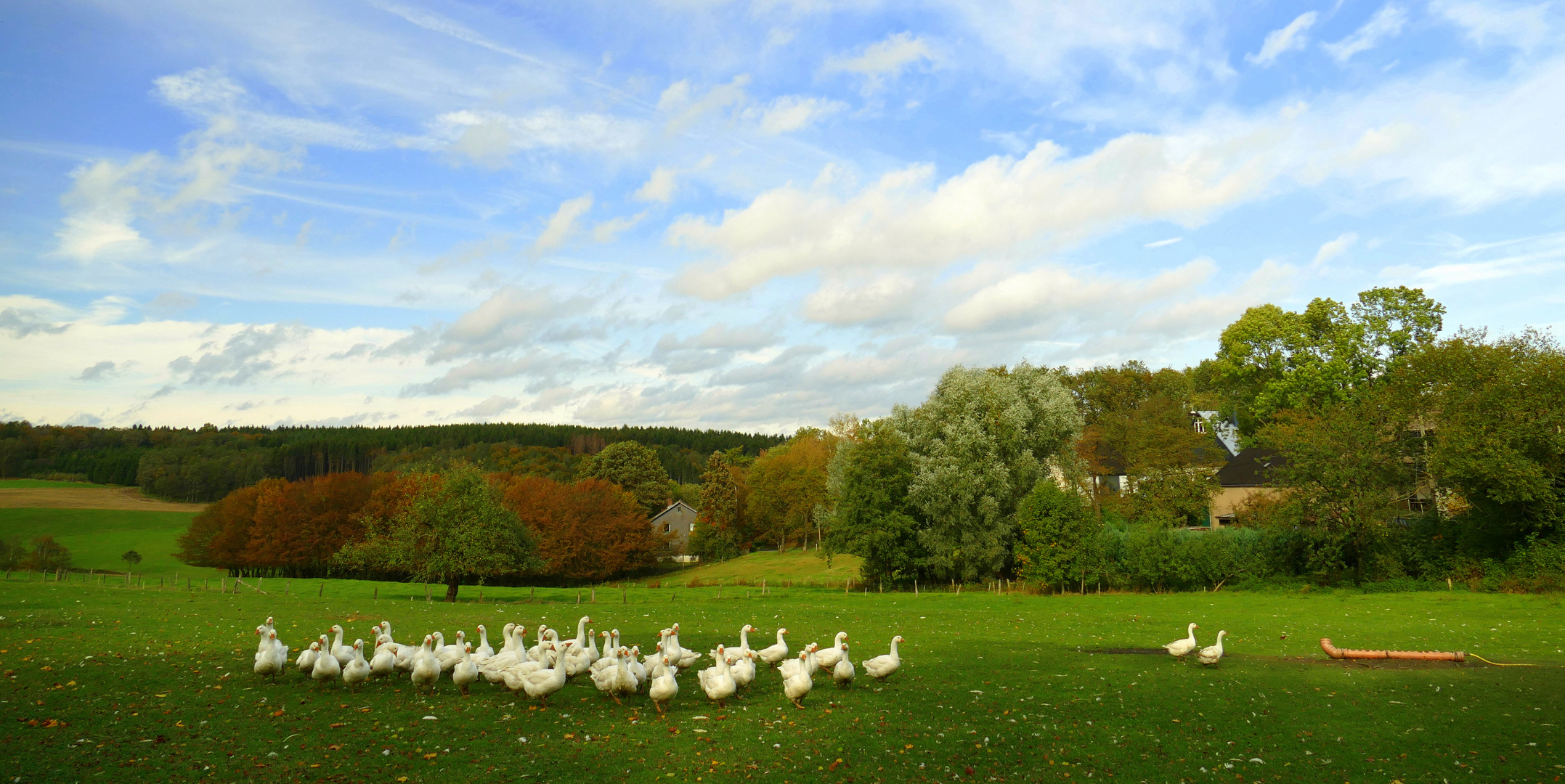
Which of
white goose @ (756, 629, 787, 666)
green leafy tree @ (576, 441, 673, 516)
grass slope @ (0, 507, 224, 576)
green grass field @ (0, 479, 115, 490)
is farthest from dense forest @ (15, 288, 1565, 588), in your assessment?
green grass field @ (0, 479, 115, 490)

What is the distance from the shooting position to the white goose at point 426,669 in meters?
14.7

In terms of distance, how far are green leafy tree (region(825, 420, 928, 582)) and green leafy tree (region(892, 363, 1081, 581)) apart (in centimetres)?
90

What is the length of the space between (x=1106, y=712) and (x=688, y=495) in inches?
4443

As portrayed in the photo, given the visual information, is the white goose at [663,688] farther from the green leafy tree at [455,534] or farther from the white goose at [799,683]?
the green leafy tree at [455,534]

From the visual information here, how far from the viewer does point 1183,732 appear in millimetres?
12375

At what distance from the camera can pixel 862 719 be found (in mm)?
13039

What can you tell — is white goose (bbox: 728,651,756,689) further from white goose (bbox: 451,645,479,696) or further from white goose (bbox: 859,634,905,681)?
white goose (bbox: 451,645,479,696)

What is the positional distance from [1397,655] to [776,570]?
66.7 meters

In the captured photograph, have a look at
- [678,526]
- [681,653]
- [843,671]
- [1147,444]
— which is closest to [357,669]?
[681,653]

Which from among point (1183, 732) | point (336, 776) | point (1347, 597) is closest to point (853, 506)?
point (1347, 597)

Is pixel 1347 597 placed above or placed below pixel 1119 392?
below

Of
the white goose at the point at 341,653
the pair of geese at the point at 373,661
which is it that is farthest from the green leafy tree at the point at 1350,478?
the white goose at the point at 341,653

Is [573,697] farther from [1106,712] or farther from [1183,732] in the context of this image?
[1183,732]

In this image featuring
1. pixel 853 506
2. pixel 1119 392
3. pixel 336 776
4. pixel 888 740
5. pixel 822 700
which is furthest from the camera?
pixel 1119 392
